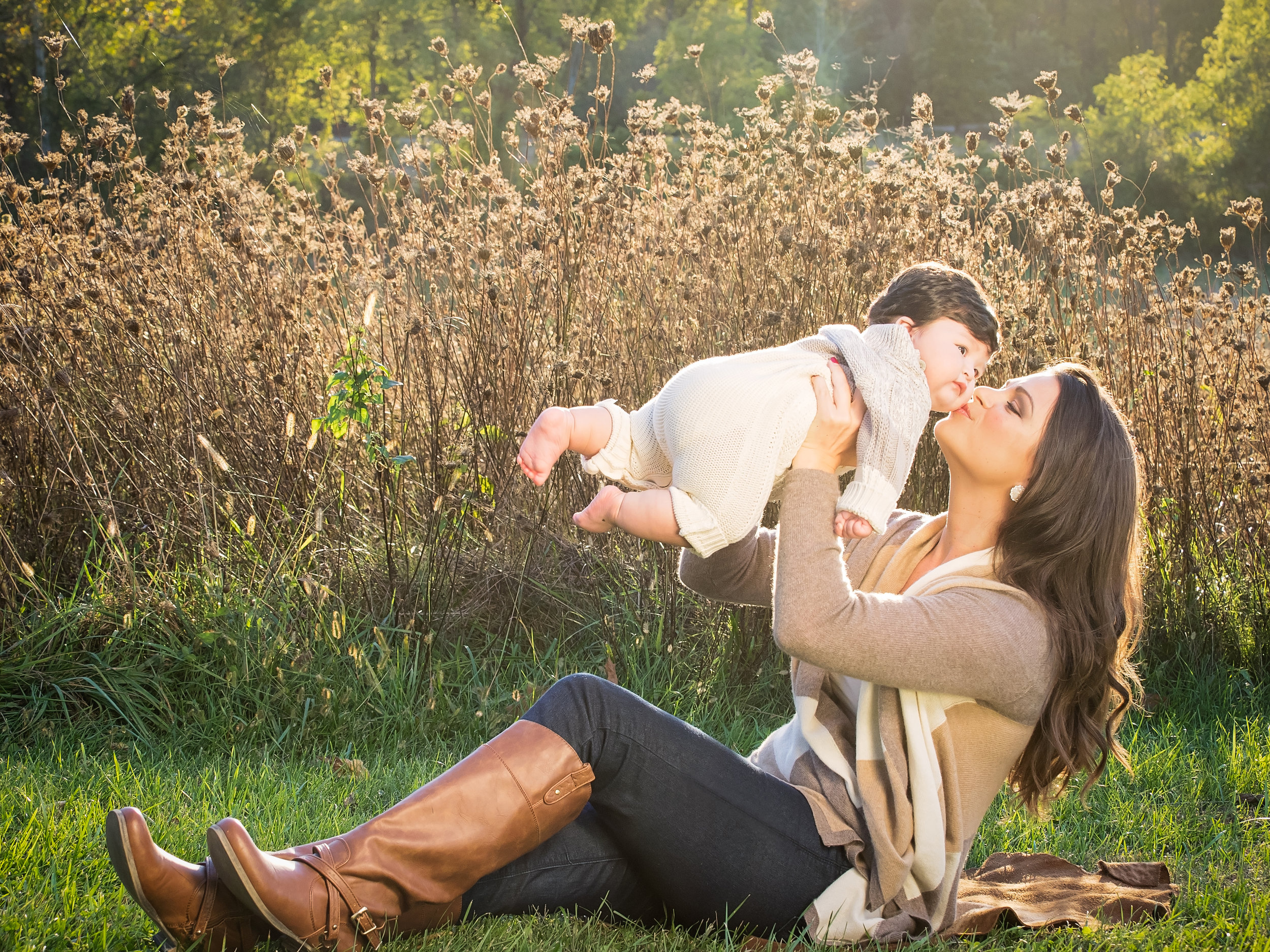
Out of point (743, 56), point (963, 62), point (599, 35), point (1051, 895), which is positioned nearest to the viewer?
point (1051, 895)

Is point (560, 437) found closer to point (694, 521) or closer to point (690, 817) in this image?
point (694, 521)

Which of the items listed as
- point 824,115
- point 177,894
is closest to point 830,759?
point 177,894

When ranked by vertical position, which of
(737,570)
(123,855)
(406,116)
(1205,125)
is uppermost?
(1205,125)

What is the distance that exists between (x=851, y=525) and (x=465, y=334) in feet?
7.47

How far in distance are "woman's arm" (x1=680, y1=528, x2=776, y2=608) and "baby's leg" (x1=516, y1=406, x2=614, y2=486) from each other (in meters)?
0.36

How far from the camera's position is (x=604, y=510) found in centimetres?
213

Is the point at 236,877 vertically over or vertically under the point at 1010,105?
under

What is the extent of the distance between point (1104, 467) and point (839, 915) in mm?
1050

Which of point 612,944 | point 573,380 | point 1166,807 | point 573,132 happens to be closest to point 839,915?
point 612,944

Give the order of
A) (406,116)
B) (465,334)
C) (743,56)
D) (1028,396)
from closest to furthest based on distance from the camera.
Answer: (1028,396), (406,116), (465,334), (743,56)

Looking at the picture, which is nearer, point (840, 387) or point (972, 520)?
point (840, 387)

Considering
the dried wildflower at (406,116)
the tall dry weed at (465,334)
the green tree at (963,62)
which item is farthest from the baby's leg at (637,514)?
the green tree at (963,62)

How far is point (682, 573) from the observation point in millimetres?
2541

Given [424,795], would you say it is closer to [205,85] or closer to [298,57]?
[205,85]
